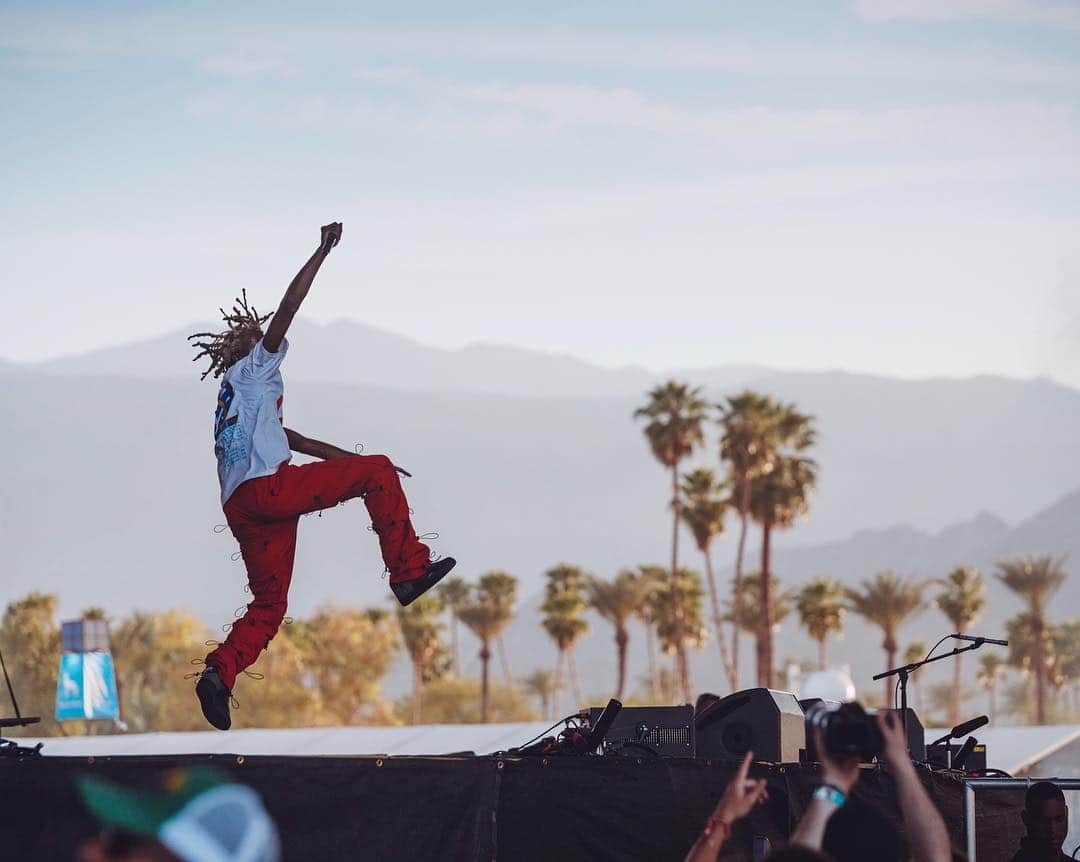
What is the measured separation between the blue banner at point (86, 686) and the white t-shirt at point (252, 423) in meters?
41.9

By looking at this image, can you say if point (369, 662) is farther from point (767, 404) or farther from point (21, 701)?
point (767, 404)

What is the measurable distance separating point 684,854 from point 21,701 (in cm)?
7402

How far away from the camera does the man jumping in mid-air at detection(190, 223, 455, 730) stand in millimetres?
7223

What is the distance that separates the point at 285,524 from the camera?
7.47 meters

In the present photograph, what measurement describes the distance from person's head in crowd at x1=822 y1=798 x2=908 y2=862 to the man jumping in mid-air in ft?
9.08

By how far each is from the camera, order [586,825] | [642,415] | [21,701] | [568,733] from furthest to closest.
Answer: [21,701] → [642,415] → [568,733] → [586,825]

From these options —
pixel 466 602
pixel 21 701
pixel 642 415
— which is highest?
pixel 642 415

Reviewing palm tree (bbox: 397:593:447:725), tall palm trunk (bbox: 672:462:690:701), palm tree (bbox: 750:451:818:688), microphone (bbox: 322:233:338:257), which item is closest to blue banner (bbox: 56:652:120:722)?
palm tree (bbox: 750:451:818:688)

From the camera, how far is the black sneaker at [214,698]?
6852mm

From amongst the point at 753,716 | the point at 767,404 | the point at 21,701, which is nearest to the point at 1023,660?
the point at 767,404

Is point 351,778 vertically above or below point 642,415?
below

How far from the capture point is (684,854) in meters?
6.11

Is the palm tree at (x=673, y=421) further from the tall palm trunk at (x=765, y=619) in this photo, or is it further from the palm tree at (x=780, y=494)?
the tall palm trunk at (x=765, y=619)

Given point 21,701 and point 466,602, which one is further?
point 466,602
